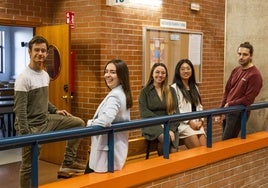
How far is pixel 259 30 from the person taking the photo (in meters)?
6.39

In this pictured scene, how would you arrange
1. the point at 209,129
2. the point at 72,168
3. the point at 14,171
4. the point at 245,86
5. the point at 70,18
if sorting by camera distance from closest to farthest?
the point at 209,129, the point at 245,86, the point at 72,168, the point at 14,171, the point at 70,18

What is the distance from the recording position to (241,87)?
483 centimetres

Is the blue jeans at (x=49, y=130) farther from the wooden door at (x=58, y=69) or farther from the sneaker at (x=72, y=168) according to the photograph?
the wooden door at (x=58, y=69)

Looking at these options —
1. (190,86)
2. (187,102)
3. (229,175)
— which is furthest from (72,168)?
(229,175)

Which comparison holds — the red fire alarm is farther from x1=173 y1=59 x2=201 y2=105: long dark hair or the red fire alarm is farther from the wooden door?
x1=173 y1=59 x2=201 y2=105: long dark hair

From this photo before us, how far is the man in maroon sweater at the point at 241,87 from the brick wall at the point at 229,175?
393 mm

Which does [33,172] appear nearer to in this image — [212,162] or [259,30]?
[212,162]

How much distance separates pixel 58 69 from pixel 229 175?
9.06 feet

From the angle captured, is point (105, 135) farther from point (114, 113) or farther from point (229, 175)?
point (229, 175)

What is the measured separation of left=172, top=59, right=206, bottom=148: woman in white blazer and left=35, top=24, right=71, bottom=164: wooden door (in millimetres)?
1674

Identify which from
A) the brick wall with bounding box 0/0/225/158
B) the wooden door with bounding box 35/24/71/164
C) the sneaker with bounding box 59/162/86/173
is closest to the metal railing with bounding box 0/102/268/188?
the sneaker with bounding box 59/162/86/173

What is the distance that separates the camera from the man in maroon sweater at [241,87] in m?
4.75

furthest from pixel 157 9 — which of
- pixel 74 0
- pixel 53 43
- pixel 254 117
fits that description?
pixel 254 117

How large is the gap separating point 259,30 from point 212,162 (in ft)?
9.30
